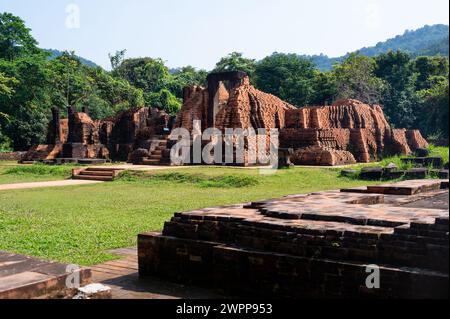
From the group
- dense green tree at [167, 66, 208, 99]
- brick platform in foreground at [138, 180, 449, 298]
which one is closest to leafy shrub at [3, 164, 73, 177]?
brick platform in foreground at [138, 180, 449, 298]

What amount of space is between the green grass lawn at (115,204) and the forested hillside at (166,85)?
17.6m

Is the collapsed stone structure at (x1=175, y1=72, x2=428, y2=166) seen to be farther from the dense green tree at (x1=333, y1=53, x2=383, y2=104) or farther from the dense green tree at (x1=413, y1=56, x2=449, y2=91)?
the dense green tree at (x1=413, y1=56, x2=449, y2=91)

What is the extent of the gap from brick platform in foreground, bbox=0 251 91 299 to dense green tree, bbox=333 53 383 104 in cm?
3842

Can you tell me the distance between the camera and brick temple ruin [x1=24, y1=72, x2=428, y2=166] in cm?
2033

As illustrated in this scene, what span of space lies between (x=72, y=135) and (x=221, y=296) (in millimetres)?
26474

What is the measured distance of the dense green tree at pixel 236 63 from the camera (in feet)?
162

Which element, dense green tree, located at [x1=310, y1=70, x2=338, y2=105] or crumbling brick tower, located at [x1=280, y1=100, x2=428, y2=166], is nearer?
crumbling brick tower, located at [x1=280, y1=100, x2=428, y2=166]

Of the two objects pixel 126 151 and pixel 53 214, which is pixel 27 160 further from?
pixel 53 214

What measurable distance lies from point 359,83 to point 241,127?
76.3 feet

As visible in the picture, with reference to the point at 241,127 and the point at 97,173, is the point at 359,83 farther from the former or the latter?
the point at 97,173

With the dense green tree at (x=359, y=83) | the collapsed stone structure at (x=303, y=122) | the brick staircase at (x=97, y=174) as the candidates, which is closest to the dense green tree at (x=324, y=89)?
the dense green tree at (x=359, y=83)

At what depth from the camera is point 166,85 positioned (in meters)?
51.2

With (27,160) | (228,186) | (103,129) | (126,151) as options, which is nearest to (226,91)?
(126,151)

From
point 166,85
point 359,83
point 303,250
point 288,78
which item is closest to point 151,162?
point 303,250
